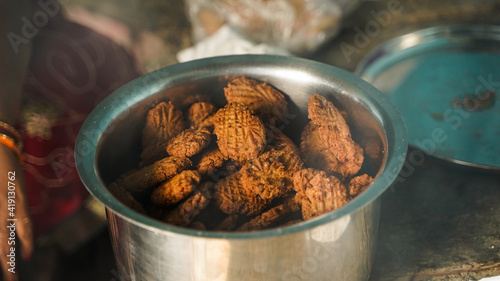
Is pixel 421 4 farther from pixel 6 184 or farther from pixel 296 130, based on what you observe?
pixel 6 184

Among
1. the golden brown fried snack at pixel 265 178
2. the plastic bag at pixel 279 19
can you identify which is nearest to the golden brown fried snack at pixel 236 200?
the golden brown fried snack at pixel 265 178

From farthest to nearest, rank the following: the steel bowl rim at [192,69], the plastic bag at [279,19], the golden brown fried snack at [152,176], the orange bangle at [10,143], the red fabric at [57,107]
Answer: the plastic bag at [279,19]
the red fabric at [57,107]
the orange bangle at [10,143]
the golden brown fried snack at [152,176]
the steel bowl rim at [192,69]

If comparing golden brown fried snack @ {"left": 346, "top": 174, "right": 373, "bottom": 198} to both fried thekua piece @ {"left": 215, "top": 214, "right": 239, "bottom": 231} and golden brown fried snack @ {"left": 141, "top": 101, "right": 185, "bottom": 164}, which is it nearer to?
fried thekua piece @ {"left": 215, "top": 214, "right": 239, "bottom": 231}

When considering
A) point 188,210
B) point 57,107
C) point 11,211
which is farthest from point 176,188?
point 57,107

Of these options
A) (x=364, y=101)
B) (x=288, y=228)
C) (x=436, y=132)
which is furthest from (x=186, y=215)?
(x=436, y=132)

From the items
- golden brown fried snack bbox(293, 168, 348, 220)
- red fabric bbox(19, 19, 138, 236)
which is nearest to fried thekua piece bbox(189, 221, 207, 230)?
golden brown fried snack bbox(293, 168, 348, 220)

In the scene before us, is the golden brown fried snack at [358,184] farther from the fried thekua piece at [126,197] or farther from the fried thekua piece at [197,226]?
the fried thekua piece at [126,197]
